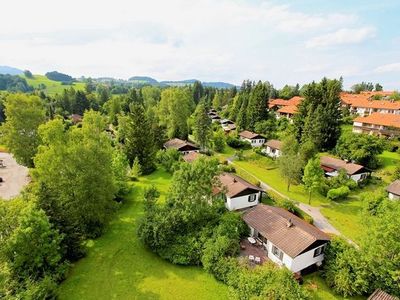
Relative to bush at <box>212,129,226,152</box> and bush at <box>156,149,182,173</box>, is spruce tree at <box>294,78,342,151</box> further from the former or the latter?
bush at <box>156,149,182,173</box>

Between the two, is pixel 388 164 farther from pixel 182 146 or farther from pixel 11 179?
pixel 11 179

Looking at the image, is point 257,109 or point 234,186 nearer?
point 234,186

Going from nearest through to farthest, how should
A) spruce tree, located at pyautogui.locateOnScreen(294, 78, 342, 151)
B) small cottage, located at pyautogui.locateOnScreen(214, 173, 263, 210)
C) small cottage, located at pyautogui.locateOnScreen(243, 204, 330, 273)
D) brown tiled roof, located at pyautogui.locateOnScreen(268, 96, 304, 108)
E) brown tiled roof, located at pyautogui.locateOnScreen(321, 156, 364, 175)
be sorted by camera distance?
1. small cottage, located at pyautogui.locateOnScreen(243, 204, 330, 273)
2. small cottage, located at pyautogui.locateOnScreen(214, 173, 263, 210)
3. brown tiled roof, located at pyautogui.locateOnScreen(321, 156, 364, 175)
4. spruce tree, located at pyautogui.locateOnScreen(294, 78, 342, 151)
5. brown tiled roof, located at pyautogui.locateOnScreen(268, 96, 304, 108)

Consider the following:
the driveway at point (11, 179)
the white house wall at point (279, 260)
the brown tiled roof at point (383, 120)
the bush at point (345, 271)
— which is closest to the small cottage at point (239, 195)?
the white house wall at point (279, 260)

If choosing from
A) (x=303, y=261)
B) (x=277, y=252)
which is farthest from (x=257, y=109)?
(x=303, y=261)

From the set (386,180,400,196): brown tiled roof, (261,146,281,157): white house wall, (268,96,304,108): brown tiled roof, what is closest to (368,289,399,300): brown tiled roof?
(386,180,400,196): brown tiled roof

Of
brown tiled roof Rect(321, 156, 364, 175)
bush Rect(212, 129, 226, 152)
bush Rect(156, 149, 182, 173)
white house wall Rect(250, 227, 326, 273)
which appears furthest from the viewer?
bush Rect(212, 129, 226, 152)

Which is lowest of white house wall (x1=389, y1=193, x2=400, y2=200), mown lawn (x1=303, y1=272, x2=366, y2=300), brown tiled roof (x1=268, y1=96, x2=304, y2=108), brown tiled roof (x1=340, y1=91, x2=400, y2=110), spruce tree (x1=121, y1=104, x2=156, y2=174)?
mown lawn (x1=303, y1=272, x2=366, y2=300)
